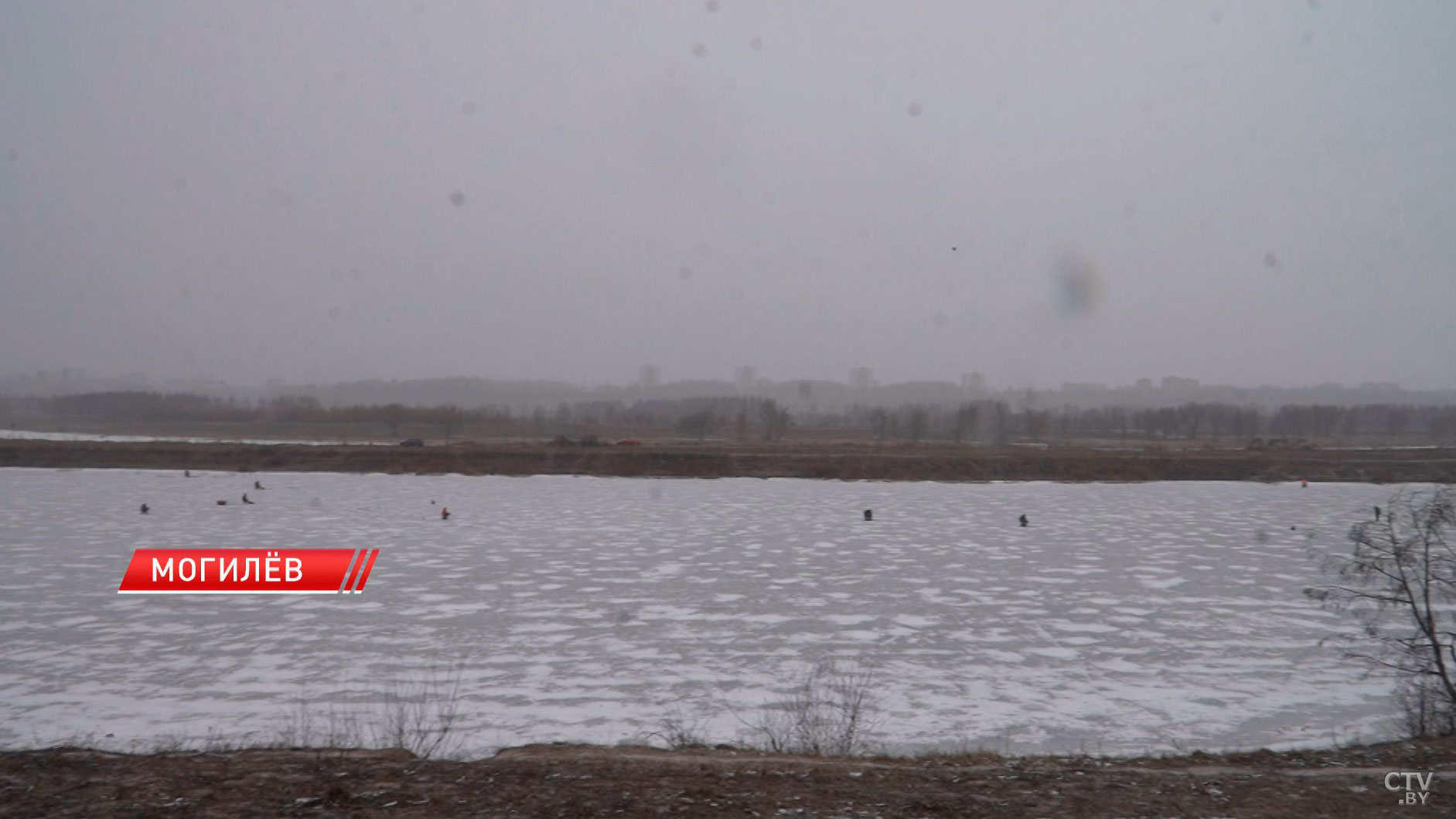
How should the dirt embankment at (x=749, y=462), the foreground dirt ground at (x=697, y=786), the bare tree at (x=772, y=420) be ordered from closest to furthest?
the foreground dirt ground at (x=697, y=786) < the dirt embankment at (x=749, y=462) < the bare tree at (x=772, y=420)

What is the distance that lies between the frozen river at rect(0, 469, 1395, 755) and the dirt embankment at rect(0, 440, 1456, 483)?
16969mm

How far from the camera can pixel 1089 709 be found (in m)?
8.84

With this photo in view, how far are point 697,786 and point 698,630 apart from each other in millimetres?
6099

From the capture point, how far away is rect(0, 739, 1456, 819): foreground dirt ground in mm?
5395

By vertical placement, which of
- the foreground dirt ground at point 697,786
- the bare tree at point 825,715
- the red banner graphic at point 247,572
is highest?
the foreground dirt ground at point 697,786

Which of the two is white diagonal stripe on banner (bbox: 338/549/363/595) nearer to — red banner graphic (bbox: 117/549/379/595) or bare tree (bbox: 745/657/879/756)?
red banner graphic (bbox: 117/549/379/595)

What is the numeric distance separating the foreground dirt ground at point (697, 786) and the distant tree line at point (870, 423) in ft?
201

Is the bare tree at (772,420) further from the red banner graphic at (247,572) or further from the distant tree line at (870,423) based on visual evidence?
the red banner graphic at (247,572)

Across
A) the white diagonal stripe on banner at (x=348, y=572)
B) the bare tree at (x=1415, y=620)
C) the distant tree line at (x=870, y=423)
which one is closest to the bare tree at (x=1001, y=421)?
the distant tree line at (x=870, y=423)

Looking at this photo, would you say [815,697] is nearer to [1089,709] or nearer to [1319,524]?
[1089,709]

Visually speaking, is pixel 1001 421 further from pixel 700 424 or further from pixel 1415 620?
pixel 1415 620

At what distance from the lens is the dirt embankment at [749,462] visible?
4144 centimetres

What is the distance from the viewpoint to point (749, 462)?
43.1 metres

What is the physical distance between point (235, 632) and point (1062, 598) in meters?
11.8
